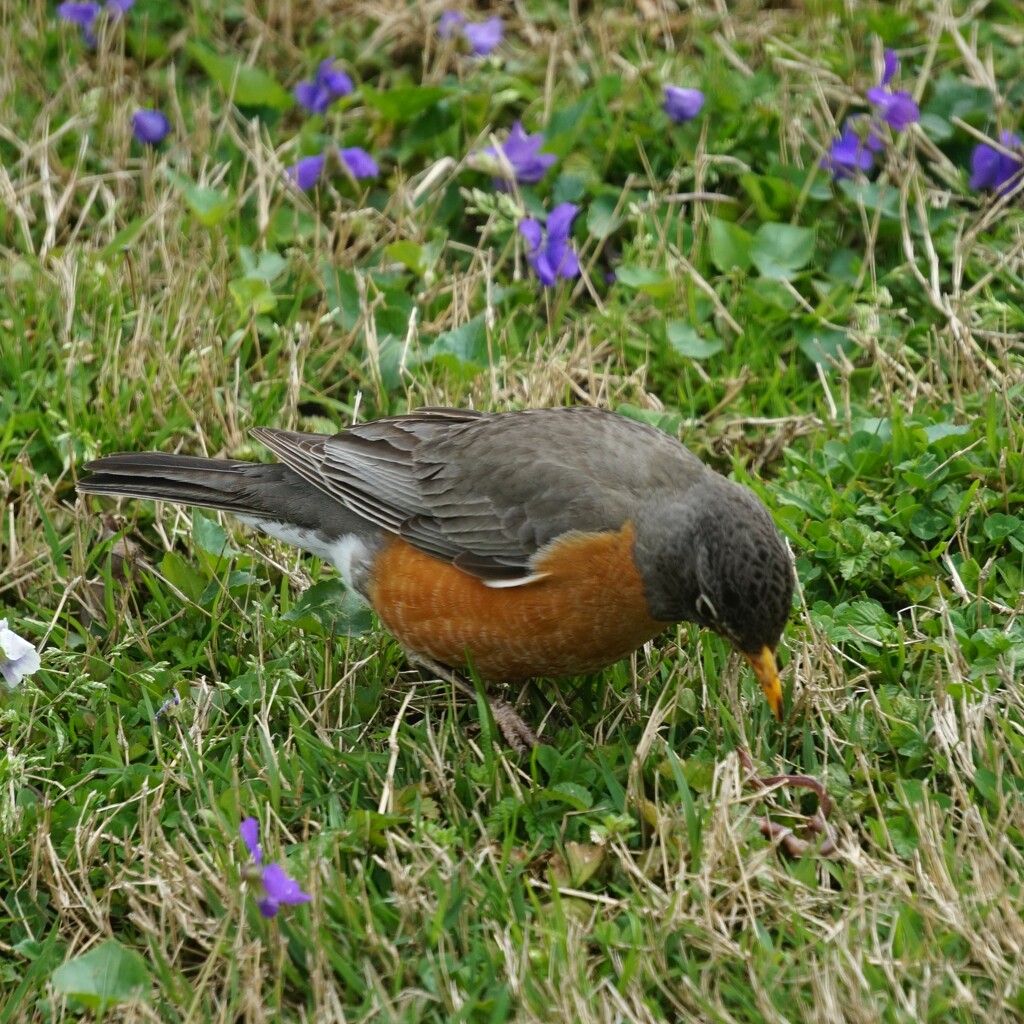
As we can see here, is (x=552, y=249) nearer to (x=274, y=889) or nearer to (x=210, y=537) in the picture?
(x=210, y=537)

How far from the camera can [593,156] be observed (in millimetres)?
6727

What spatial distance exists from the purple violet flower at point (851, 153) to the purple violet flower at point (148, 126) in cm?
303

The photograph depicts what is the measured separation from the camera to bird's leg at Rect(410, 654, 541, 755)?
14.5 ft

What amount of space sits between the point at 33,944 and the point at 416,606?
1464 millimetres

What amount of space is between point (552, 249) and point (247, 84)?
75.3 inches

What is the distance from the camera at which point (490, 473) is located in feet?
15.3

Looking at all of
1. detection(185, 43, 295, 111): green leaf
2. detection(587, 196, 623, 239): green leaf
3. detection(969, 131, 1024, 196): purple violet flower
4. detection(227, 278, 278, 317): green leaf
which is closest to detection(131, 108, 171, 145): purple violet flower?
detection(185, 43, 295, 111): green leaf

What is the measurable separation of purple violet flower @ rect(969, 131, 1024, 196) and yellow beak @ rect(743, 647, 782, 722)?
3187 mm

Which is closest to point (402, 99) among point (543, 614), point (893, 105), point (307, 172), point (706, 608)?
point (307, 172)

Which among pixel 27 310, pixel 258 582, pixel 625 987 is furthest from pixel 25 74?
pixel 625 987

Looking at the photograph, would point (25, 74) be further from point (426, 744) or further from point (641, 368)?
point (426, 744)

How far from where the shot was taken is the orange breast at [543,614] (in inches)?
168

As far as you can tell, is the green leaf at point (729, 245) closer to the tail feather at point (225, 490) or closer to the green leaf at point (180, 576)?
the tail feather at point (225, 490)

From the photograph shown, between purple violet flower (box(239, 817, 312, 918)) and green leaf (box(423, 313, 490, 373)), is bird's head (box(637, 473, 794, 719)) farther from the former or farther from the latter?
green leaf (box(423, 313, 490, 373))
